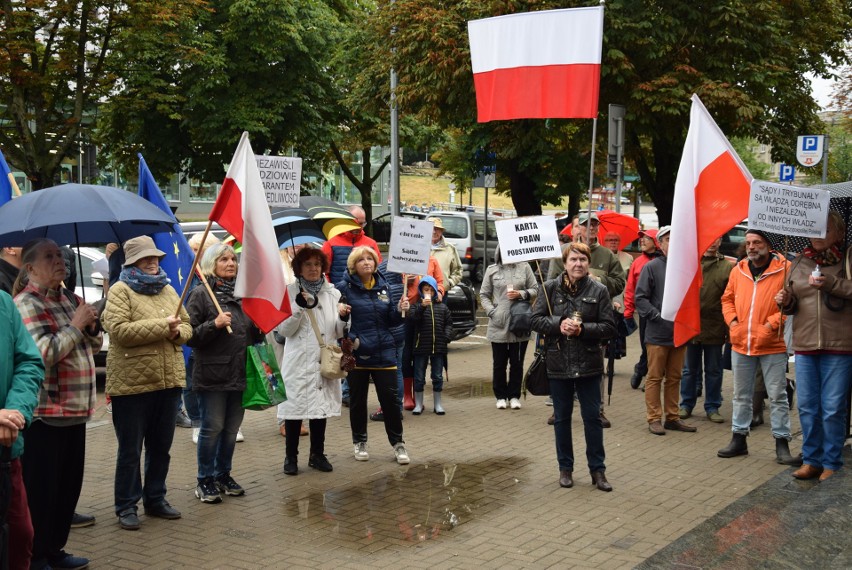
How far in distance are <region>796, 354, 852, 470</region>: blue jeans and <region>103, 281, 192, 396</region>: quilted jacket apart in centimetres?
452

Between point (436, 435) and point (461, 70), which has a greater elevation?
point (461, 70)

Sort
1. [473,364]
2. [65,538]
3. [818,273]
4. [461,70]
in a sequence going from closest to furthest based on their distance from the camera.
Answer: [65,538] < [818,273] < [473,364] < [461,70]

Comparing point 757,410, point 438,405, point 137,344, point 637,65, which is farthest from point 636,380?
point 637,65

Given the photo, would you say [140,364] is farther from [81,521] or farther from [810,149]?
[810,149]

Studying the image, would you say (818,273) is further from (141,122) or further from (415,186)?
(415,186)

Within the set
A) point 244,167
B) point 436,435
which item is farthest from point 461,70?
point 244,167

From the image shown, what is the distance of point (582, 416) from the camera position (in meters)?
7.82

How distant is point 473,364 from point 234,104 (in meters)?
15.9

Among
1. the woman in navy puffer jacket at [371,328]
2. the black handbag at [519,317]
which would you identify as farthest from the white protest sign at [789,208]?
the black handbag at [519,317]

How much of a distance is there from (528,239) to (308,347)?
2.68 metres

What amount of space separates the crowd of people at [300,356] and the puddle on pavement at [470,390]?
2.55m

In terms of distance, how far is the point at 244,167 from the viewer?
7.10 m

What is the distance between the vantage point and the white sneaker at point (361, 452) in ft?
29.0

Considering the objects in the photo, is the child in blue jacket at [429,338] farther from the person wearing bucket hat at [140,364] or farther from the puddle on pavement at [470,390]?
the person wearing bucket hat at [140,364]
